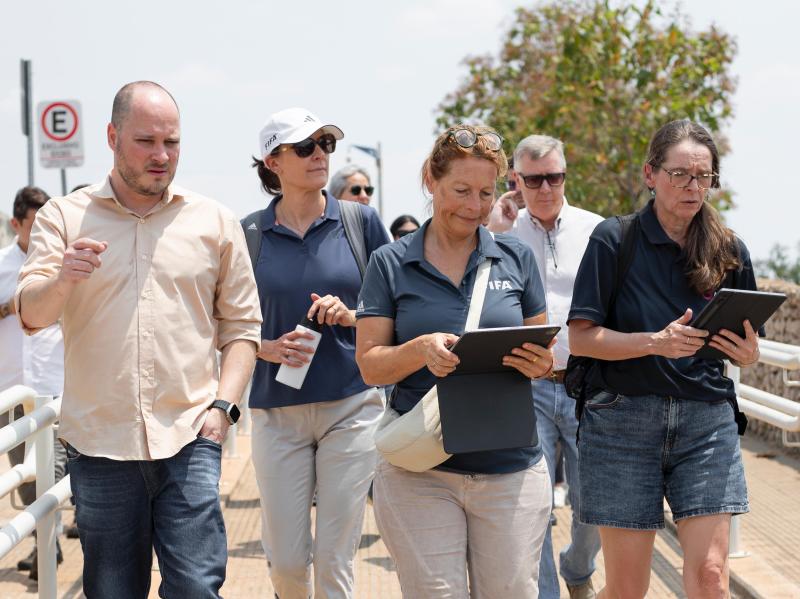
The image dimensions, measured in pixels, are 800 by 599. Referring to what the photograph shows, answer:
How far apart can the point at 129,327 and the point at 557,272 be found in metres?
2.63

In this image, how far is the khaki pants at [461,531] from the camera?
418 cm

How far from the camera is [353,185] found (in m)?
8.52

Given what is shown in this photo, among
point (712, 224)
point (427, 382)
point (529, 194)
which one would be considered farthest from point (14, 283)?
point (712, 224)

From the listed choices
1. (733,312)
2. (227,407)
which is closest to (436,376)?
(227,407)

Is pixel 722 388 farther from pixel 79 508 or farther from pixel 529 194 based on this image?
pixel 79 508

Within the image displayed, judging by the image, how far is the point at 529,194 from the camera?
6.18m

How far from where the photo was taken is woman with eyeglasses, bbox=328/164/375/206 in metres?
8.49

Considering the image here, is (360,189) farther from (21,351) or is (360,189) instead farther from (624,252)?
(624,252)

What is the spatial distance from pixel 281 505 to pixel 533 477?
1.41 metres

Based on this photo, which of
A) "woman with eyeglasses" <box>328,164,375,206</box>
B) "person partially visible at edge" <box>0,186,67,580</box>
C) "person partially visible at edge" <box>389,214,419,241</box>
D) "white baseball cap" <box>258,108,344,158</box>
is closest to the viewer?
"white baseball cap" <box>258,108,344,158</box>

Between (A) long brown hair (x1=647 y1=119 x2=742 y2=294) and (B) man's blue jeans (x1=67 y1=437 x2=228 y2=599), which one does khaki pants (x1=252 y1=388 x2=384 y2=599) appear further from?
(A) long brown hair (x1=647 y1=119 x2=742 y2=294)

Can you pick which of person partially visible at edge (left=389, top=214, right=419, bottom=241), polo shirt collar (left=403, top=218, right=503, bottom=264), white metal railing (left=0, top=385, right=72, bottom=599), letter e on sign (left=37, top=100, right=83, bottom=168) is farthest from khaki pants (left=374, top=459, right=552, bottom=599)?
letter e on sign (left=37, top=100, right=83, bottom=168)

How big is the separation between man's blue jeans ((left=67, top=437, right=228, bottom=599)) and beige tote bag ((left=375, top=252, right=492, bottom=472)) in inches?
24.3

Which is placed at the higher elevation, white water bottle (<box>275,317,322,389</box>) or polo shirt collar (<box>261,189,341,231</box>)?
polo shirt collar (<box>261,189,341,231</box>)
